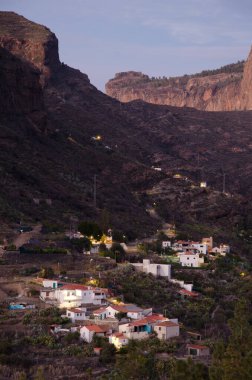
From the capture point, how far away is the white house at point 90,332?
130 feet

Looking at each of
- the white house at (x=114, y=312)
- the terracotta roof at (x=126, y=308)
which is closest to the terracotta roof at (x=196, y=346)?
the white house at (x=114, y=312)

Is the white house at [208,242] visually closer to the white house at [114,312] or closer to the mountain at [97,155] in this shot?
the mountain at [97,155]

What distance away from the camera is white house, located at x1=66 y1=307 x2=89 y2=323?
137 feet

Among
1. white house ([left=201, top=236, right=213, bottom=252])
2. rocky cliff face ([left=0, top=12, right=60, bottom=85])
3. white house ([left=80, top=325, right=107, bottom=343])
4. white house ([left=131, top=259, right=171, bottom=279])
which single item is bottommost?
white house ([left=80, top=325, right=107, bottom=343])

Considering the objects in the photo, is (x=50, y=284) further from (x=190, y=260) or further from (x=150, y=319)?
(x=190, y=260)

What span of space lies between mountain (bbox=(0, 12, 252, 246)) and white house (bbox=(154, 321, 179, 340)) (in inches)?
885

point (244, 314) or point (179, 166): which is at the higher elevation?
point (179, 166)

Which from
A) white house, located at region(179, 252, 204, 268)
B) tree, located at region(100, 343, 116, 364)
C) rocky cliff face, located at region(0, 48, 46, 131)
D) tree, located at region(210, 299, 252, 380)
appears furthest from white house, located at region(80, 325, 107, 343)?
rocky cliff face, located at region(0, 48, 46, 131)

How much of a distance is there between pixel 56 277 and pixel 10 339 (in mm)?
11089

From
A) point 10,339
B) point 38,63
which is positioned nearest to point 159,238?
point 10,339

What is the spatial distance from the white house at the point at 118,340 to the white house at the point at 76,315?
2.55 metres

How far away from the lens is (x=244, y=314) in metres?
42.6

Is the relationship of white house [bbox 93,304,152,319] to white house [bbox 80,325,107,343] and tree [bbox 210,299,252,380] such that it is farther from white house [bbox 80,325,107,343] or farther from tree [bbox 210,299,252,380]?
tree [bbox 210,299,252,380]

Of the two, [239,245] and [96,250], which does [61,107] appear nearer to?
[239,245]
